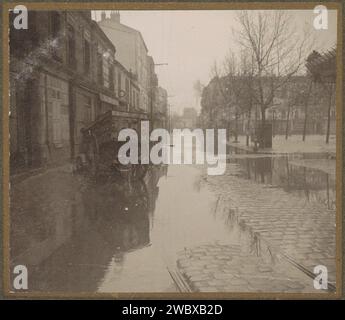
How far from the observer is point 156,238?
14.3 ft

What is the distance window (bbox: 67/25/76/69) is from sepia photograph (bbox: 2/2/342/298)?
16 millimetres

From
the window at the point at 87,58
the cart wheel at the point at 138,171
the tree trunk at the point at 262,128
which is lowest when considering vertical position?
the cart wheel at the point at 138,171

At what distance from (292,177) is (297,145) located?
156 cm

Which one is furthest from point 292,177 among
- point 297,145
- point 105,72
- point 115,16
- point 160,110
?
point 115,16

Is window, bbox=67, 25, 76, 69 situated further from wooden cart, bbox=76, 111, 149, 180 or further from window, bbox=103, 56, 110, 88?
wooden cart, bbox=76, 111, 149, 180

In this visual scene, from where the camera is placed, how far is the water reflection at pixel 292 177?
17.2 feet

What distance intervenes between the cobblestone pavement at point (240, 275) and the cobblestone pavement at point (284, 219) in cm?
25

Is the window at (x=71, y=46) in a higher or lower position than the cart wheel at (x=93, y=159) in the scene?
higher

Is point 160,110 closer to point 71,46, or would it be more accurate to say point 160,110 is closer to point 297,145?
point 71,46

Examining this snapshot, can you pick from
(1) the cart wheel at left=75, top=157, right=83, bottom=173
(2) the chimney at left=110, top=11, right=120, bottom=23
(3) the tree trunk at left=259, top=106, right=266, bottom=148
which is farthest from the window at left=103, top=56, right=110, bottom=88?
(3) the tree trunk at left=259, top=106, right=266, bottom=148

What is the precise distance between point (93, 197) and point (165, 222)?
3.33ft

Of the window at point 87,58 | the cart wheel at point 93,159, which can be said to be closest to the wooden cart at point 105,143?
the cart wheel at point 93,159

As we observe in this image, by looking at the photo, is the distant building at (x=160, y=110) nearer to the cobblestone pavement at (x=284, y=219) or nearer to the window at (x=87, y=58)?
the window at (x=87, y=58)
